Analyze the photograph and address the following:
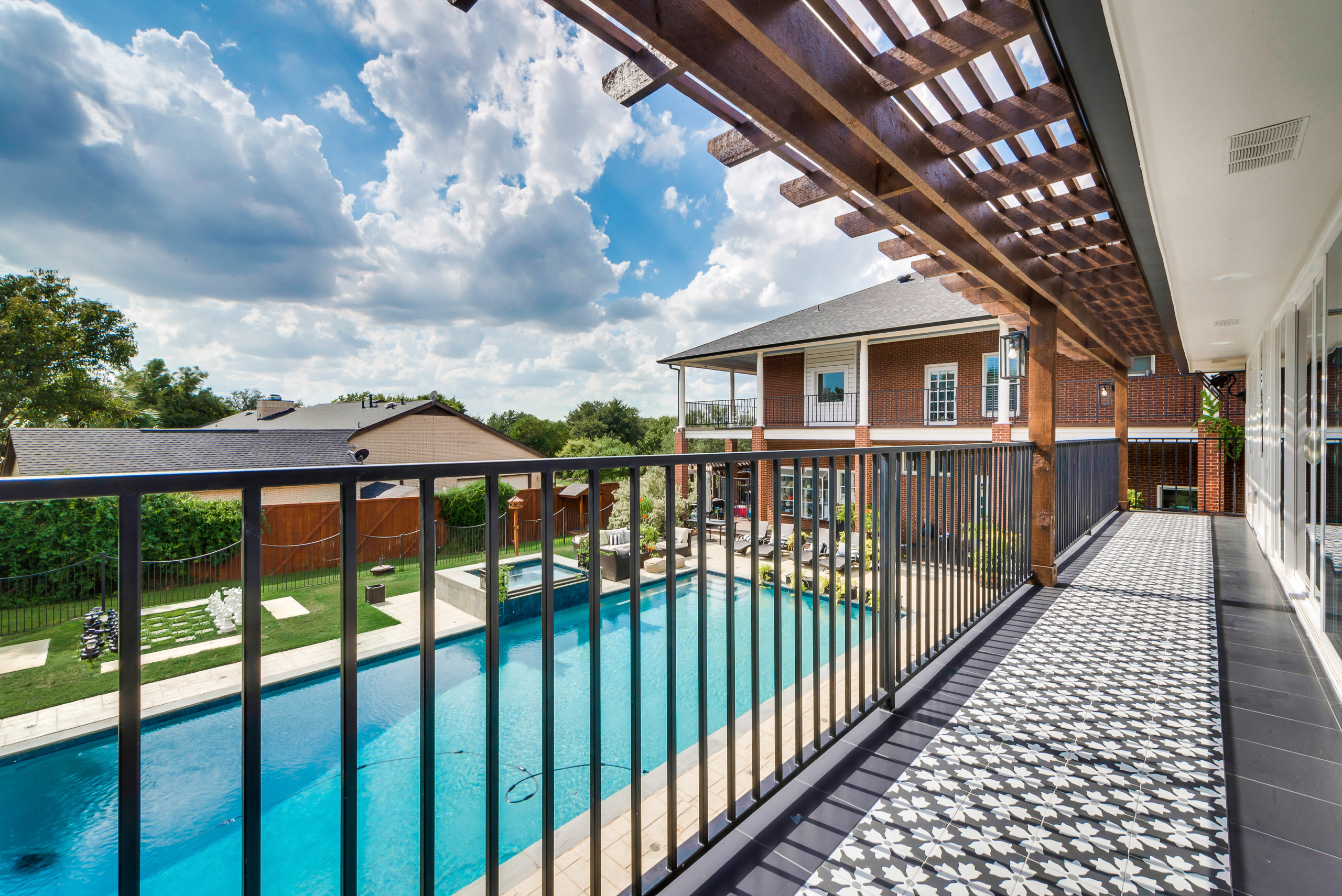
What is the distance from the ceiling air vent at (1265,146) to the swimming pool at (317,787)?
314 cm

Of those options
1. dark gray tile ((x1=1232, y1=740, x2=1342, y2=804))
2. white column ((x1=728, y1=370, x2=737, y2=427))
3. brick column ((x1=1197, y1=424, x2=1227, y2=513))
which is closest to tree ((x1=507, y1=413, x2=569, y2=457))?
white column ((x1=728, y1=370, x2=737, y2=427))

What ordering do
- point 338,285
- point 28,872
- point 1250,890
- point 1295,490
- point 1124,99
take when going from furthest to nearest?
1. point 338,285
2. point 1295,490
3. point 28,872
4. point 1124,99
5. point 1250,890

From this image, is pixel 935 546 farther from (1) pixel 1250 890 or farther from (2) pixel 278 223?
(2) pixel 278 223

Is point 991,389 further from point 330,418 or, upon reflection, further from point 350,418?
point 330,418

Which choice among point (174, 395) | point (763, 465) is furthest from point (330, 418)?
point (174, 395)

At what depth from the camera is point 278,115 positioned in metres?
31.9

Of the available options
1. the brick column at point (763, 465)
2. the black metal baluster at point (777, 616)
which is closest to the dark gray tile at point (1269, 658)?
the black metal baluster at point (777, 616)

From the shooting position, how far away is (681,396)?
55.0 feet

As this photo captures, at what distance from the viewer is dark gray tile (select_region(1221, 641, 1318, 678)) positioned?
3148 mm

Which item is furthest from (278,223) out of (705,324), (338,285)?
(705,324)

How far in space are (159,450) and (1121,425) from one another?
22247 millimetres

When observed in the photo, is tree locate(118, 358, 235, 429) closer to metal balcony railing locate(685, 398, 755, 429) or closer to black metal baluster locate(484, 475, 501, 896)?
metal balcony railing locate(685, 398, 755, 429)

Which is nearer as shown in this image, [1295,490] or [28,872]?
[28,872]

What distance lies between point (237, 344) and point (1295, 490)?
Answer: 56680 millimetres
